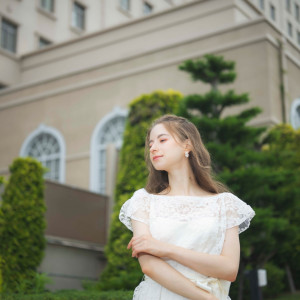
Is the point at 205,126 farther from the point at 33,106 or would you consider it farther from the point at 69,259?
the point at 33,106

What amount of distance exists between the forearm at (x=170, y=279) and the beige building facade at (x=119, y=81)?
10.2 meters

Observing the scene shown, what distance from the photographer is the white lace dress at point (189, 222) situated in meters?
2.28

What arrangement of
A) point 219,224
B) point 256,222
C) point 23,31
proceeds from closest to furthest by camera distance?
point 219,224 → point 256,222 → point 23,31

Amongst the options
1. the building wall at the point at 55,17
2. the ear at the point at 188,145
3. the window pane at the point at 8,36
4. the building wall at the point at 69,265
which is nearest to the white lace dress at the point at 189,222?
the ear at the point at 188,145

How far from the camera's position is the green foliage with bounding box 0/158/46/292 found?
331 inches

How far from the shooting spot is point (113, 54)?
17.9 metres

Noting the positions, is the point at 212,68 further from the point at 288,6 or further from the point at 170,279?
the point at 288,6

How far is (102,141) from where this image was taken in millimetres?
15375

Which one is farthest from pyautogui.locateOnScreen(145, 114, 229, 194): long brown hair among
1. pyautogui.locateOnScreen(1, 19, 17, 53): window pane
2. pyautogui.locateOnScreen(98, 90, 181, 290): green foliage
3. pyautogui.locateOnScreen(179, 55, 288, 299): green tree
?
pyautogui.locateOnScreen(1, 19, 17, 53): window pane

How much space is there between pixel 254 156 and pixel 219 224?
649 centimetres

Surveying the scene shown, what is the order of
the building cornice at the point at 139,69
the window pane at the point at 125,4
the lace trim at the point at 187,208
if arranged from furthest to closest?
1. the window pane at the point at 125,4
2. the building cornice at the point at 139,69
3. the lace trim at the point at 187,208

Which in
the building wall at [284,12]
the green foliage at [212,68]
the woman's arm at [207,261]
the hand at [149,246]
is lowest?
the woman's arm at [207,261]

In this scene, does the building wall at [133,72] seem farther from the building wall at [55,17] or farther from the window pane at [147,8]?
the window pane at [147,8]

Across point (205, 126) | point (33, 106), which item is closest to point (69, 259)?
point (205, 126)
